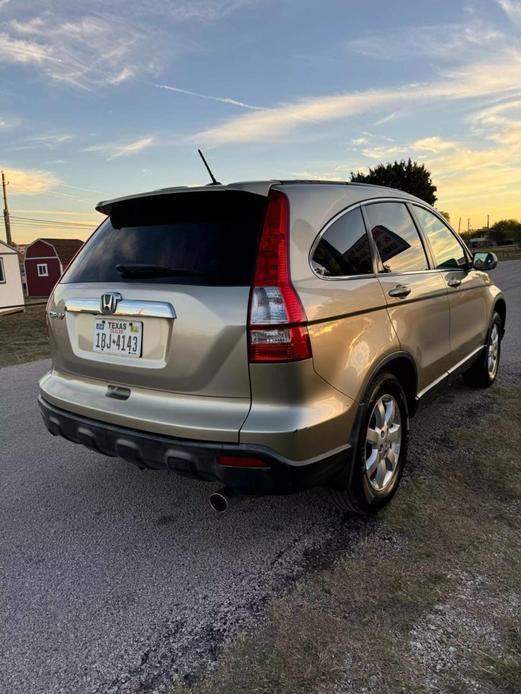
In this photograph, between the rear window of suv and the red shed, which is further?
the red shed

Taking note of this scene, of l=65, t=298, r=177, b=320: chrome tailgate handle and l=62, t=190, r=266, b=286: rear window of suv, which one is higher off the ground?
l=62, t=190, r=266, b=286: rear window of suv

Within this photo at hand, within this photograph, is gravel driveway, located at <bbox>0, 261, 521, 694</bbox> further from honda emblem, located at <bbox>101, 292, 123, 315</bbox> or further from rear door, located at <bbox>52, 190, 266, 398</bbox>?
honda emblem, located at <bbox>101, 292, 123, 315</bbox>

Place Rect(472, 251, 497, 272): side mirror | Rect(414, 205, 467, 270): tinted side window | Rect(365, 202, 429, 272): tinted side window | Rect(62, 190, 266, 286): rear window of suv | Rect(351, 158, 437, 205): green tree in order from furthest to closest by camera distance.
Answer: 1. Rect(351, 158, 437, 205): green tree
2. Rect(472, 251, 497, 272): side mirror
3. Rect(414, 205, 467, 270): tinted side window
4. Rect(365, 202, 429, 272): tinted side window
5. Rect(62, 190, 266, 286): rear window of suv

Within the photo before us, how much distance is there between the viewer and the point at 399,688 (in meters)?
1.84

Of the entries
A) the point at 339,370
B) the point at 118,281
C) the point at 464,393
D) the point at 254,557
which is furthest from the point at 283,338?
the point at 464,393

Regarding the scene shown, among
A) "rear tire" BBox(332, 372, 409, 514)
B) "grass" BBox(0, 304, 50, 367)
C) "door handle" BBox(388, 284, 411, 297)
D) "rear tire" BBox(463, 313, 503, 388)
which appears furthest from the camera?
"grass" BBox(0, 304, 50, 367)

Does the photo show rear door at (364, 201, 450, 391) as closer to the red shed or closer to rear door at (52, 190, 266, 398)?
rear door at (52, 190, 266, 398)

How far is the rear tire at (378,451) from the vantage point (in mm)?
2717

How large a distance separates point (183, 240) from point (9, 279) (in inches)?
1330

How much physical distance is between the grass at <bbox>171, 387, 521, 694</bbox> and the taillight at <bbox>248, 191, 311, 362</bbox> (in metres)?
1.08

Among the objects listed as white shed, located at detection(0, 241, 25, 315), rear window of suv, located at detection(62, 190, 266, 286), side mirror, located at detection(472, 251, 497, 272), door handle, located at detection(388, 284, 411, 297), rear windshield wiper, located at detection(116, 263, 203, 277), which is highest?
rear window of suv, located at detection(62, 190, 266, 286)

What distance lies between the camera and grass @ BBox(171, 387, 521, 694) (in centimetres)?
189

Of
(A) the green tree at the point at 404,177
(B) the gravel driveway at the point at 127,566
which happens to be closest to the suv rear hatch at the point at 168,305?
(B) the gravel driveway at the point at 127,566

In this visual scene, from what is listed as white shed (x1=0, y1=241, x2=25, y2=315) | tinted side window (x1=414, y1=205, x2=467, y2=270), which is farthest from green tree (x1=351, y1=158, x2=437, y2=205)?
tinted side window (x1=414, y1=205, x2=467, y2=270)
